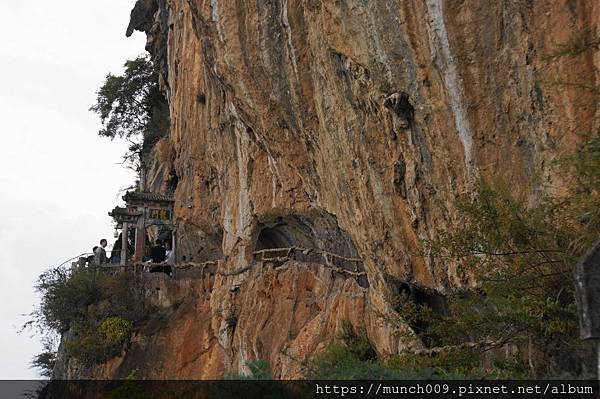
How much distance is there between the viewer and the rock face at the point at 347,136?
810 cm

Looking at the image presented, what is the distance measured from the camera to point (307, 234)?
16469 millimetres

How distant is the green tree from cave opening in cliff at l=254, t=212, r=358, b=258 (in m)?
13.4

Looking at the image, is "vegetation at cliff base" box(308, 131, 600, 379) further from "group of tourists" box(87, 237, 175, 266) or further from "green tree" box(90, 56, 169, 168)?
"green tree" box(90, 56, 169, 168)

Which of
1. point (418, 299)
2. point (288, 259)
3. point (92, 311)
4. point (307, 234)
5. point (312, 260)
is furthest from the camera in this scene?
point (92, 311)

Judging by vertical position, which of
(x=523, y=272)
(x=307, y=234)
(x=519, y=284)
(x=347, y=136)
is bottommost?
(x=519, y=284)

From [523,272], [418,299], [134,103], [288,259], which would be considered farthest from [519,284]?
[134,103]

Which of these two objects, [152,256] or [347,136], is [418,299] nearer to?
[347,136]

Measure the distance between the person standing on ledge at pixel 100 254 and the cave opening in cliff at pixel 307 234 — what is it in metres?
6.70

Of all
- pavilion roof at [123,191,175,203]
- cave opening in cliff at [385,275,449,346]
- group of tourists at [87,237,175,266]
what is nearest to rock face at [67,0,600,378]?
cave opening in cliff at [385,275,449,346]

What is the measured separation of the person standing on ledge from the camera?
2251 cm

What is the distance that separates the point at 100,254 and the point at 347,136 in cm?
1381

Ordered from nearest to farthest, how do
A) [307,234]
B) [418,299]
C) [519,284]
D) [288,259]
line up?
1. [519,284]
2. [418,299]
3. [307,234]
4. [288,259]

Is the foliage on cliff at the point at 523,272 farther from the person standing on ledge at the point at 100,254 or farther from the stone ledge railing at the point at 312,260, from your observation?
the person standing on ledge at the point at 100,254

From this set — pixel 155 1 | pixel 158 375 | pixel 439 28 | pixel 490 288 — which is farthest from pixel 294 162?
pixel 155 1
